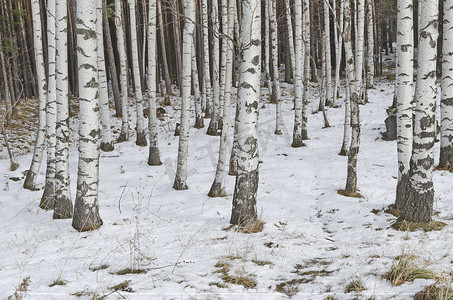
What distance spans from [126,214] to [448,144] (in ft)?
23.8

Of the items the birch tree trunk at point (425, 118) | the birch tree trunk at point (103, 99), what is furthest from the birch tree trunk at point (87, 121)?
the birch tree trunk at point (103, 99)

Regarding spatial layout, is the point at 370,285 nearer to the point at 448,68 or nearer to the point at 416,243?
the point at 416,243

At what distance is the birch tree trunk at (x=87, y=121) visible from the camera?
4.92 m

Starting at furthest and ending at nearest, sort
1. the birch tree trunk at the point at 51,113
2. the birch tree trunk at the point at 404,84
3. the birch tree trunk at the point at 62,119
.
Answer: the birch tree trunk at the point at 51,113 → the birch tree trunk at the point at 62,119 → the birch tree trunk at the point at 404,84

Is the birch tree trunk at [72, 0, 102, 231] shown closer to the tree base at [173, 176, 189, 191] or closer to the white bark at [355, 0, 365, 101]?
the tree base at [173, 176, 189, 191]

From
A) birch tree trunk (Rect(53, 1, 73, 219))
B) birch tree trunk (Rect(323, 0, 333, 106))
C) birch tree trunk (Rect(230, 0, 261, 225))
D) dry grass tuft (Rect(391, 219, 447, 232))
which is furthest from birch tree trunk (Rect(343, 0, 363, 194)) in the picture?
birch tree trunk (Rect(323, 0, 333, 106))

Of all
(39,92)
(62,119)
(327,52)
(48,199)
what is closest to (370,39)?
(327,52)

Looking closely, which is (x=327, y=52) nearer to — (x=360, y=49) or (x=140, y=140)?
(x=360, y=49)

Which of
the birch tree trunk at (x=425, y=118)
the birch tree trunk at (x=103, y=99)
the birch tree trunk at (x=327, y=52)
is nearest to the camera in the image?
the birch tree trunk at (x=425, y=118)

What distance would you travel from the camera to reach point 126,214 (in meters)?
6.22

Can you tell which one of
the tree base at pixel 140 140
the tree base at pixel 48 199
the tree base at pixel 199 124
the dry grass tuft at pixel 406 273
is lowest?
the tree base at pixel 48 199

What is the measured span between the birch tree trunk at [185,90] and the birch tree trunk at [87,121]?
2596mm

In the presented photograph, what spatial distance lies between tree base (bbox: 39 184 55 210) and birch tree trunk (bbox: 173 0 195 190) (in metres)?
2.69

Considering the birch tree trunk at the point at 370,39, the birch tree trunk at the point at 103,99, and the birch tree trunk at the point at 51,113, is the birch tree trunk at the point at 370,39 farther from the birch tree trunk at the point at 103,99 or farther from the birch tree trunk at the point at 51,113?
the birch tree trunk at the point at 51,113
